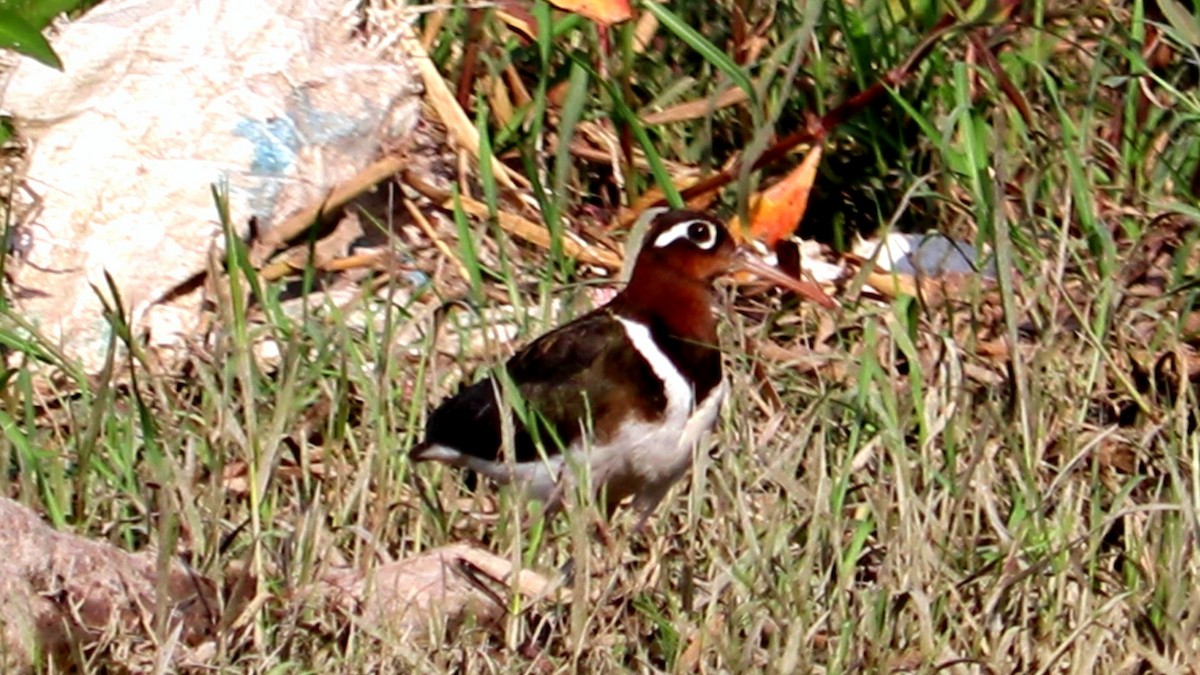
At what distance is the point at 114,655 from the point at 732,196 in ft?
6.76

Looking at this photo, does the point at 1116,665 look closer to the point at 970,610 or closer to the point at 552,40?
the point at 970,610

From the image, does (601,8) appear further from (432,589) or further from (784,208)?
(432,589)

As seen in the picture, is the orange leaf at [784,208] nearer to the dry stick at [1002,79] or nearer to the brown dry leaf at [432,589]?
the dry stick at [1002,79]

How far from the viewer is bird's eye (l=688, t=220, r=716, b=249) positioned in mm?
4367

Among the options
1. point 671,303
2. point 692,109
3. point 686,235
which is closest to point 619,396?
point 671,303

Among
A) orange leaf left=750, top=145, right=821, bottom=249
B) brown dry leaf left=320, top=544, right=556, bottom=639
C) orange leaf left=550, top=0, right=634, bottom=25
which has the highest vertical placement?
orange leaf left=550, top=0, right=634, bottom=25

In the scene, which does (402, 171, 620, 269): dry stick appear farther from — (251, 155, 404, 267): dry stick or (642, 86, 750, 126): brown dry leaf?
(642, 86, 750, 126): brown dry leaf

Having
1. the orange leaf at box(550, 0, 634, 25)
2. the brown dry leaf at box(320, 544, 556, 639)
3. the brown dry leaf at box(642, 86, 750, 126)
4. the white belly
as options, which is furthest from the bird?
the brown dry leaf at box(642, 86, 750, 126)

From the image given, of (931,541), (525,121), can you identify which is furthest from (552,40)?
(931,541)

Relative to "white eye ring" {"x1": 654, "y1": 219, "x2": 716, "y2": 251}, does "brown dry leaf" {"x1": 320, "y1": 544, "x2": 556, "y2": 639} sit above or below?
below

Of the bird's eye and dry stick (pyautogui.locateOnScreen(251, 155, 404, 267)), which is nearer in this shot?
the bird's eye

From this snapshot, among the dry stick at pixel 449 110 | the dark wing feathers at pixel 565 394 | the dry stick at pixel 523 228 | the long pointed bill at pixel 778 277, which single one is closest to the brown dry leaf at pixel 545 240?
the dry stick at pixel 523 228

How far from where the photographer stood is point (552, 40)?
483 cm

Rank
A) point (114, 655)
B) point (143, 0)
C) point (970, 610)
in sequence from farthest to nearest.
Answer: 1. point (143, 0)
2. point (970, 610)
3. point (114, 655)
